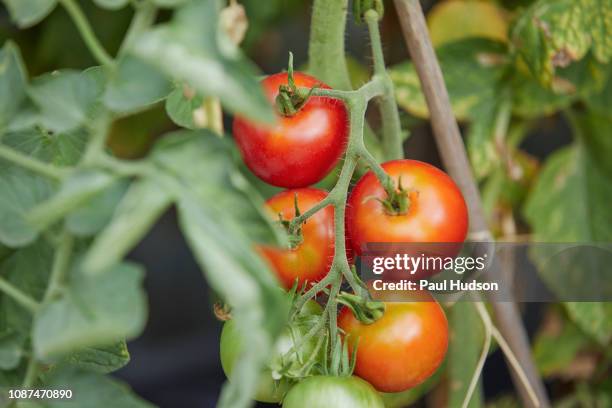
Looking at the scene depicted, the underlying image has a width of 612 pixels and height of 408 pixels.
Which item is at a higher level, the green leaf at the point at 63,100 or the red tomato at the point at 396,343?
the green leaf at the point at 63,100

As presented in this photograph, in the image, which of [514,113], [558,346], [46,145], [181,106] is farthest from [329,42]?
[558,346]

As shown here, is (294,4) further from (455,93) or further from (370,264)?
(370,264)

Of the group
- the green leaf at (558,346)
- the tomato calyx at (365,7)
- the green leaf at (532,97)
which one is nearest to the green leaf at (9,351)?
the tomato calyx at (365,7)

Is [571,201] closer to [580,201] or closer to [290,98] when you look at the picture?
[580,201]

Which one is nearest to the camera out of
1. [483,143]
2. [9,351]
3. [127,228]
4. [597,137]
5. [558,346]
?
[127,228]

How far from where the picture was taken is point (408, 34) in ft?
2.07

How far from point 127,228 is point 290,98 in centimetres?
26

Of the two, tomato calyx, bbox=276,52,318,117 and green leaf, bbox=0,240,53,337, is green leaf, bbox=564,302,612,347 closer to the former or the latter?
tomato calyx, bbox=276,52,318,117

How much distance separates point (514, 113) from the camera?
107 cm

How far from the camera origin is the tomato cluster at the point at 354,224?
1.67 feet

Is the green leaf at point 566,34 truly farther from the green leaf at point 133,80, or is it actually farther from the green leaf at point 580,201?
the green leaf at point 133,80

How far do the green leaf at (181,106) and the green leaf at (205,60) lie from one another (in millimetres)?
211

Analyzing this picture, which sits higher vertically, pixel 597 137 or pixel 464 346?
pixel 597 137

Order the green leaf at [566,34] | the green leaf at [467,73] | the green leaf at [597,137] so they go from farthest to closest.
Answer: the green leaf at [597,137]
the green leaf at [467,73]
the green leaf at [566,34]
